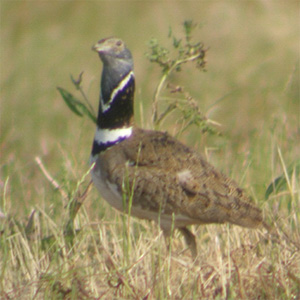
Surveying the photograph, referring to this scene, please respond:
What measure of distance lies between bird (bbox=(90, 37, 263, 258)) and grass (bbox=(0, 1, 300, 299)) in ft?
0.52

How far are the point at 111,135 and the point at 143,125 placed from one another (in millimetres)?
835

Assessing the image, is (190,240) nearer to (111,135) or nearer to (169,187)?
(169,187)

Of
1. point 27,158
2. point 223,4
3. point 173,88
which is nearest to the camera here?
point 173,88

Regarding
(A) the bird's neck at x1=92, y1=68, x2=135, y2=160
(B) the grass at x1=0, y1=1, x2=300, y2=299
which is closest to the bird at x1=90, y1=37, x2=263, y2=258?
(A) the bird's neck at x1=92, y1=68, x2=135, y2=160

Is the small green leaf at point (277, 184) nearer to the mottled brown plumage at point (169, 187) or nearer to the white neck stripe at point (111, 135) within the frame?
the mottled brown plumage at point (169, 187)

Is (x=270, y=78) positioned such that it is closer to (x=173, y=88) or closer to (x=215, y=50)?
(x=215, y=50)

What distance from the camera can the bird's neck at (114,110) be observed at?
4.75 meters

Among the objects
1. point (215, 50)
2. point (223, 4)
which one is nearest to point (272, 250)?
point (215, 50)

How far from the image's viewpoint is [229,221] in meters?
4.47

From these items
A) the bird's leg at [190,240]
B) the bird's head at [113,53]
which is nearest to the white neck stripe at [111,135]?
the bird's head at [113,53]

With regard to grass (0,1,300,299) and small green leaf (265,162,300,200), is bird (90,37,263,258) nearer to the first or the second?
grass (0,1,300,299)

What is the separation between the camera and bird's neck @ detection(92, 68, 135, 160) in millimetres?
4750

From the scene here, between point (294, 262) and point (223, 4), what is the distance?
7.49 metres

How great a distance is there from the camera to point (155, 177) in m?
4.52
